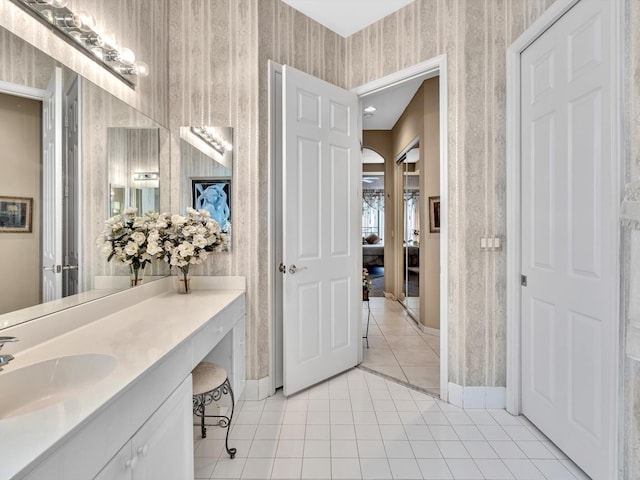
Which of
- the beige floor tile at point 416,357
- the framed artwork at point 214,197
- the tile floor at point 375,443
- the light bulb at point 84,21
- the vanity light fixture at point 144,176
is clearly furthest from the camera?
the beige floor tile at point 416,357

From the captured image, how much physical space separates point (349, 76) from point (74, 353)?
9.23 feet

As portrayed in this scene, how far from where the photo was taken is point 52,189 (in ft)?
4.26

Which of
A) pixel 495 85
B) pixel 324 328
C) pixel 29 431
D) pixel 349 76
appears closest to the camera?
pixel 29 431

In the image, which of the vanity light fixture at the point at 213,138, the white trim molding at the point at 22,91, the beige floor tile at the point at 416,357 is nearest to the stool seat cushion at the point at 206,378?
the white trim molding at the point at 22,91

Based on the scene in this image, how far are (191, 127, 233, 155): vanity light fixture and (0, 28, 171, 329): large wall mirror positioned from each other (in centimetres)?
53

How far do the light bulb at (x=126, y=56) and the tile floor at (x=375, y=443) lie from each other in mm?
2204

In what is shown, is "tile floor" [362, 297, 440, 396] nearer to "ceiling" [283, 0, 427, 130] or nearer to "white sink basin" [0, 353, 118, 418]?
"white sink basin" [0, 353, 118, 418]

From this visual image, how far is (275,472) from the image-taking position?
1.67m

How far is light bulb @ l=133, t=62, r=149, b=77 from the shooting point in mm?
1955

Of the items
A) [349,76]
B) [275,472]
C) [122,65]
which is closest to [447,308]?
[275,472]

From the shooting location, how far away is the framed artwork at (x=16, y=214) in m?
1.11

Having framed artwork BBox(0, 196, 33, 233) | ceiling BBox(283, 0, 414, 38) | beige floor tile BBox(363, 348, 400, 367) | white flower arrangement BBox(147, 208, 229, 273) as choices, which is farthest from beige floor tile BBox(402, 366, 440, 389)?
ceiling BBox(283, 0, 414, 38)

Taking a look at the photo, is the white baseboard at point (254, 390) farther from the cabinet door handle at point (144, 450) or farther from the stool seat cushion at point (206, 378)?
the cabinet door handle at point (144, 450)

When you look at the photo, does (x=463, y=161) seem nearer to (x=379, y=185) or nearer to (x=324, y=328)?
(x=324, y=328)
